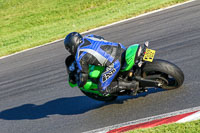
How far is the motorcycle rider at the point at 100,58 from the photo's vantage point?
19.2 feet

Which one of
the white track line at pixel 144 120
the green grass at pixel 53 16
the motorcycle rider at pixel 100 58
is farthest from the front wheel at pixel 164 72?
the green grass at pixel 53 16

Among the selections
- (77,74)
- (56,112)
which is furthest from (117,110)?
(56,112)

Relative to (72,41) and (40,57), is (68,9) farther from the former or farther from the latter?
(72,41)

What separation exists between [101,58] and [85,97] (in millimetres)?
1808

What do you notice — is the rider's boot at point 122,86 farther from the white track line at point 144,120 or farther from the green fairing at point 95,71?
the white track line at point 144,120

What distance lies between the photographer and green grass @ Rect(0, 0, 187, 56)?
16.5 meters

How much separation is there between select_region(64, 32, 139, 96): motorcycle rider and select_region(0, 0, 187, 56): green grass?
30.2 feet

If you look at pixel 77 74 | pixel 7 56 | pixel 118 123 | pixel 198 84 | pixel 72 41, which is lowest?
pixel 7 56

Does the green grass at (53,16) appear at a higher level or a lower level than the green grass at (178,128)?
lower

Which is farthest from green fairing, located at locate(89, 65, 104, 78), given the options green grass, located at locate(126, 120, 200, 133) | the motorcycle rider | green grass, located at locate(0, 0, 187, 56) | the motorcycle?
green grass, located at locate(0, 0, 187, 56)

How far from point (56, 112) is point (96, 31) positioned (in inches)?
290

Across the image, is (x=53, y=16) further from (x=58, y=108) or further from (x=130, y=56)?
(x=130, y=56)

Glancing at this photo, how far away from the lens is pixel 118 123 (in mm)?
5812

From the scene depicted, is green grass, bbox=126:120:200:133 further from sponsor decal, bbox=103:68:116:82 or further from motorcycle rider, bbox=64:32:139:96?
sponsor decal, bbox=103:68:116:82
